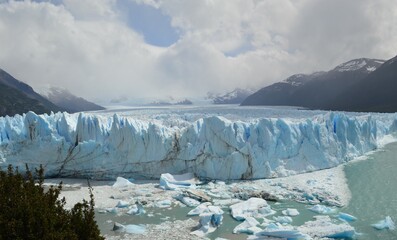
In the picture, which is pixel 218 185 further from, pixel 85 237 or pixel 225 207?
pixel 85 237

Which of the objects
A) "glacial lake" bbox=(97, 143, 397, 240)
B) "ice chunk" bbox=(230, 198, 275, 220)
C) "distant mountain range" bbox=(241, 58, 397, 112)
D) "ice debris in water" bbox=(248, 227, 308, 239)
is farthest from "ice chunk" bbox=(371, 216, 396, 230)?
"distant mountain range" bbox=(241, 58, 397, 112)

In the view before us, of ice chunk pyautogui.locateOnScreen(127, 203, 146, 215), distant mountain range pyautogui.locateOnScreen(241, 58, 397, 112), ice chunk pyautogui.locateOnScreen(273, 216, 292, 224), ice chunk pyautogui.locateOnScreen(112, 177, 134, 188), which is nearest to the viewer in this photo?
ice chunk pyautogui.locateOnScreen(273, 216, 292, 224)

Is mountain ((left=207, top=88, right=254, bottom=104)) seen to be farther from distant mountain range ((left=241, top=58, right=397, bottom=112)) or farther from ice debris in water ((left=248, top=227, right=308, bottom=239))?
ice debris in water ((left=248, top=227, right=308, bottom=239))

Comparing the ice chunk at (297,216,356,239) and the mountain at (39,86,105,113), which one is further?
the mountain at (39,86,105,113)

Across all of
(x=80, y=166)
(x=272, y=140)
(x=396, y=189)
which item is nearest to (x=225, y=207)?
(x=272, y=140)

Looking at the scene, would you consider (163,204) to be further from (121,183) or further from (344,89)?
(344,89)

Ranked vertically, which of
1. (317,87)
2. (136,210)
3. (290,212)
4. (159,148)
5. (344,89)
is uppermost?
(317,87)

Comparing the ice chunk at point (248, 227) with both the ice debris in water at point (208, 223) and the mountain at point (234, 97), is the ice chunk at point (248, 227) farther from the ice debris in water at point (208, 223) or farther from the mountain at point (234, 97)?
the mountain at point (234, 97)

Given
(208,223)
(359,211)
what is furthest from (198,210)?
(359,211)
